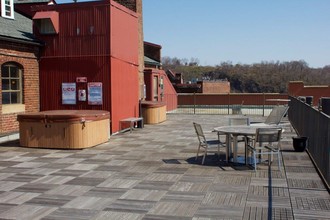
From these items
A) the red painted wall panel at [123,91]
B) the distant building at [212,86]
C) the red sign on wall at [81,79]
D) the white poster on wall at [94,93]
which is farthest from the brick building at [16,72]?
the distant building at [212,86]

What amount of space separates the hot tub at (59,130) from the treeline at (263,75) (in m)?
57.2

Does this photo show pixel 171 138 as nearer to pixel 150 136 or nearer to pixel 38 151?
pixel 150 136

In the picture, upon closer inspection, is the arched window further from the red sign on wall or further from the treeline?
the treeline

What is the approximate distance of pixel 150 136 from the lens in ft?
50.7

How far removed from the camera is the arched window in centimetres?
1436

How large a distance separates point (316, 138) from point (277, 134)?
110 centimetres

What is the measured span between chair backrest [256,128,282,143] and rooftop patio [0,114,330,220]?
26.1 inches

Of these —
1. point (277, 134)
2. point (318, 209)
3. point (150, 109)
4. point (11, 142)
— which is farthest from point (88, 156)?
point (150, 109)

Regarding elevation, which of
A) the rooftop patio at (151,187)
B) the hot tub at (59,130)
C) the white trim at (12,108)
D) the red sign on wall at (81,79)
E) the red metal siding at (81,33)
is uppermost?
the red metal siding at (81,33)

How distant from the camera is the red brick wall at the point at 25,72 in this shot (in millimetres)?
14125

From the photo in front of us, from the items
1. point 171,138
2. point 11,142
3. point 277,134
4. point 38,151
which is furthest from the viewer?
point 171,138

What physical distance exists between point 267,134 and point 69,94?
879 cm

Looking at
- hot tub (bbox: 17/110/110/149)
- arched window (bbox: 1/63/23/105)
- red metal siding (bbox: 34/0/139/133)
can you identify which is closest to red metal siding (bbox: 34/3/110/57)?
red metal siding (bbox: 34/0/139/133)

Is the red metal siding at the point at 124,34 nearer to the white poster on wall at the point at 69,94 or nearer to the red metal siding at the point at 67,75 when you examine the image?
the red metal siding at the point at 67,75
